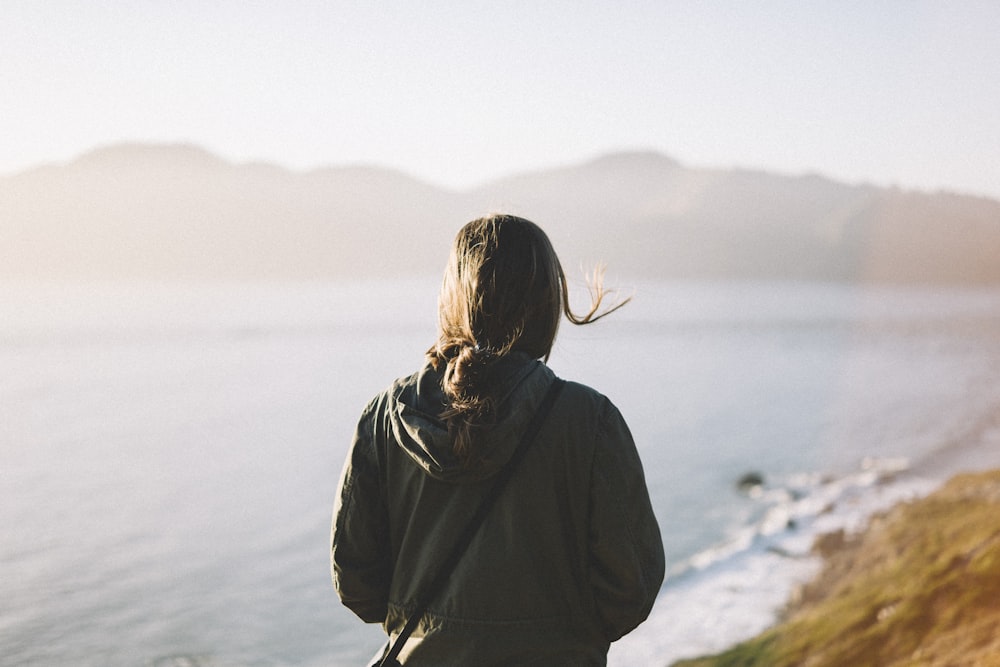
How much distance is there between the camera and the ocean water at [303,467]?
25.1ft

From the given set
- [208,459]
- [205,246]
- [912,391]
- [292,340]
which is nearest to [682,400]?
[912,391]

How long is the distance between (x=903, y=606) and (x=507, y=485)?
3.69 metres

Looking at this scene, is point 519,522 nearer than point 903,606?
Yes

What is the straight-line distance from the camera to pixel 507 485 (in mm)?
1736

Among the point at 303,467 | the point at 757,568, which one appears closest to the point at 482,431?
the point at 757,568

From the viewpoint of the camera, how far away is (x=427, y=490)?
1.80 m

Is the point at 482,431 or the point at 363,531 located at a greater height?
the point at 482,431

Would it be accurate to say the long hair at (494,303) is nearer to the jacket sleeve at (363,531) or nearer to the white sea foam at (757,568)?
the jacket sleeve at (363,531)

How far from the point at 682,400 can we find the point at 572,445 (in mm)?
19720

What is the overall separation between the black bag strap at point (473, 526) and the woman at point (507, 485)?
1 centimetres

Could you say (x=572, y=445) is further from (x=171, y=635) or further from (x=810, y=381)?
(x=810, y=381)

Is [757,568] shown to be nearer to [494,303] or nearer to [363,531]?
[363,531]

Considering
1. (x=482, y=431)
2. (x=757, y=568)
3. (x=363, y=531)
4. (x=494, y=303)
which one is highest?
(x=494, y=303)

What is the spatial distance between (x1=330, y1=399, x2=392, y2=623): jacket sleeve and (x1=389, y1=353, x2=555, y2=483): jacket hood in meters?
0.13
